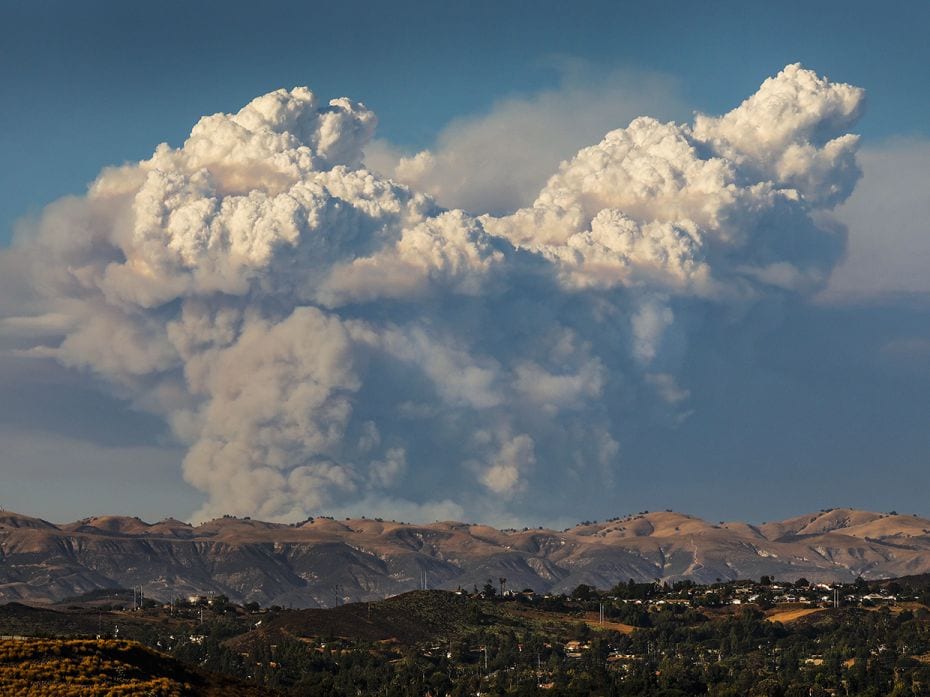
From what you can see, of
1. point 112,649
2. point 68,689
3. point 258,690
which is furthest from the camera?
point 258,690

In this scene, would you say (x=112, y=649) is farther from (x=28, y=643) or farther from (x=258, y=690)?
(x=258, y=690)

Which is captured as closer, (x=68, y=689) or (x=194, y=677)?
(x=68, y=689)

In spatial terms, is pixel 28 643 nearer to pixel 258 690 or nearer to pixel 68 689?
pixel 68 689

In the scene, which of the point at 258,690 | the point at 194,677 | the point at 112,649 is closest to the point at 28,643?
the point at 112,649

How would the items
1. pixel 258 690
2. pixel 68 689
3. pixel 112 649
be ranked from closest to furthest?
1. pixel 68 689
2. pixel 112 649
3. pixel 258 690

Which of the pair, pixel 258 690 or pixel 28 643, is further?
pixel 258 690

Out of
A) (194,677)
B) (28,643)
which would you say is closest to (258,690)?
(194,677)

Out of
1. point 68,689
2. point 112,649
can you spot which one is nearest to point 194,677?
point 112,649
